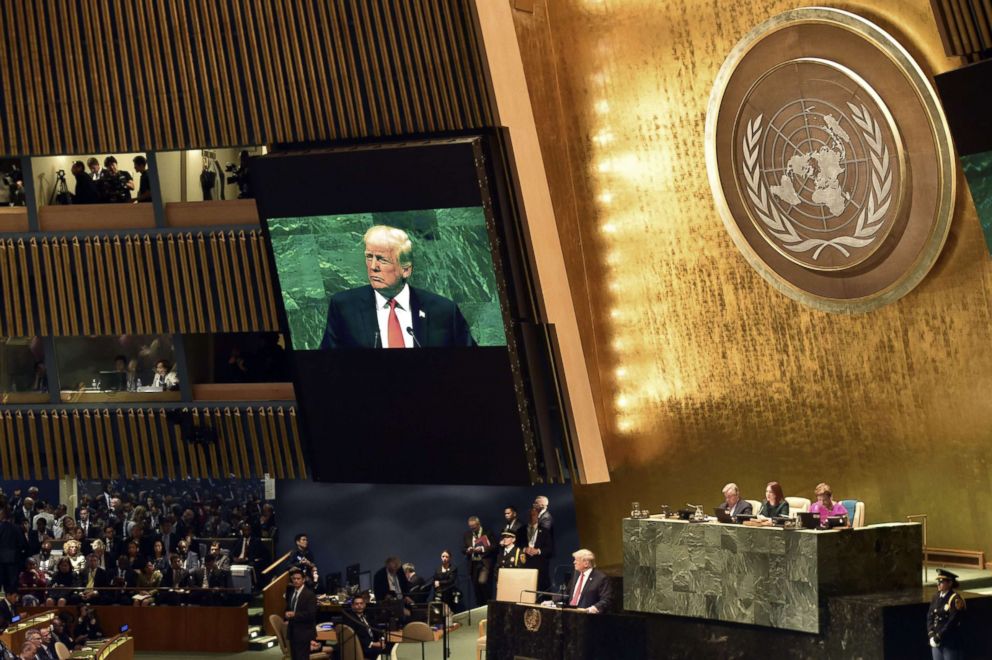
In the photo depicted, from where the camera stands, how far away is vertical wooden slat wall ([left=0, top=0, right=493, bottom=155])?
14.3 metres

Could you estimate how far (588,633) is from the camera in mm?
12414

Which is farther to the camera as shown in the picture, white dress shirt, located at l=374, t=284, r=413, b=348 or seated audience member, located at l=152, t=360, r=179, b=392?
seated audience member, located at l=152, t=360, r=179, b=392

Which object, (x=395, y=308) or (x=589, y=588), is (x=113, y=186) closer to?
(x=395, y=308)

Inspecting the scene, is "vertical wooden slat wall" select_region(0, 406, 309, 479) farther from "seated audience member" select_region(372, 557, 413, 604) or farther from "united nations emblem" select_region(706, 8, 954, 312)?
"united nations emblem" select_region(706, 8, 954, 312)

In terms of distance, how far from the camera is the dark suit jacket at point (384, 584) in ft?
48.7

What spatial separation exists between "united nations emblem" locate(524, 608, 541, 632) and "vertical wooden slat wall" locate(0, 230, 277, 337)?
5.01 meters

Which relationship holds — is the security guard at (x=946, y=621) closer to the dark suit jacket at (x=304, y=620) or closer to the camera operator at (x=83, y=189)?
the dark suit jacket at (x=304, y=620)

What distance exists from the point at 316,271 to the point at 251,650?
4.12 meters

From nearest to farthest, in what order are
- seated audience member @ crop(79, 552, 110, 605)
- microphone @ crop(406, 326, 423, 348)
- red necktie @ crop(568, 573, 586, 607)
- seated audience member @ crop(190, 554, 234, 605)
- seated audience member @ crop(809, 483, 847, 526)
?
seated audience member @ crop(809, 483, 847, 526) → red necktie @ crop(568, 573, 586, 607) → microphone @ crop(406, 326, 423, 348) → seated audience member @ crop(190, 554, 234, 605) → seated audience member @ crop(79, 552, 110, 605)

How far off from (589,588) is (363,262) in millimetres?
4328

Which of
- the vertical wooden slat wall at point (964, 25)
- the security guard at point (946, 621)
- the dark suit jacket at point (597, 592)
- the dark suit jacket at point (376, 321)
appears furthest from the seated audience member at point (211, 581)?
the vertical wooden slat wall at point (964, 25)

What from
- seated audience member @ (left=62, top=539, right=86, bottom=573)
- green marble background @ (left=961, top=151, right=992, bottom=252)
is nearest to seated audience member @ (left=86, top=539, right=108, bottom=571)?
seated audience member @ (left=62, top=539, right=86, bottom=573)

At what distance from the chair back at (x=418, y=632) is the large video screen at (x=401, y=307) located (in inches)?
81.2

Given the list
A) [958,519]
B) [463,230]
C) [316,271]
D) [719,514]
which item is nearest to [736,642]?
[719,514]
